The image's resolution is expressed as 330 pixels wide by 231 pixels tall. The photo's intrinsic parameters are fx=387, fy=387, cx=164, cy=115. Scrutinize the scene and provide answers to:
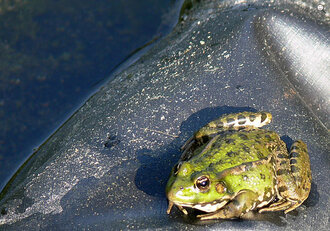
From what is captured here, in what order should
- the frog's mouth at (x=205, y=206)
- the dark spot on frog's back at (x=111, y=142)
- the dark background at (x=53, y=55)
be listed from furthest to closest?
the dark background at (x=53, y=55), the dark spot on frog's back at (x=111, y=142), the frog's mouth at (x=205, y=206)

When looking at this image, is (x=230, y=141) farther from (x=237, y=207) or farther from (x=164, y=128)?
(x=164, y=128)

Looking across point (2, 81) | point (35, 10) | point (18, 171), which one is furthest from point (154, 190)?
point (35, 10)

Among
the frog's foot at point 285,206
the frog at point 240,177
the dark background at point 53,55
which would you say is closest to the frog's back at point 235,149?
the frog at point 240,177

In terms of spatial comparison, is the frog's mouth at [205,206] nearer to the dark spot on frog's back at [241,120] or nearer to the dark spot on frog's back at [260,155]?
the dark spot on frog's back at [260,155]

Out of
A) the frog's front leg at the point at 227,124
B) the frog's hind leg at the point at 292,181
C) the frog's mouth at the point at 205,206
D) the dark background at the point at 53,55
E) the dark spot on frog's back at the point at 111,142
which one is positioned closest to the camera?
the frog's mouth at the point at 205,206

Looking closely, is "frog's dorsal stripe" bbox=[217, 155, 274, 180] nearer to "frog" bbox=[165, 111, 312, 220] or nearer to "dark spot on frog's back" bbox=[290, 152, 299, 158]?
"frog" bbox=[165, 111, 312, 220]

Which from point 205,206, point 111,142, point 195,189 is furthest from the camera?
point 111,142

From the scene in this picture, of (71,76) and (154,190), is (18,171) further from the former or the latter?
(154,190)

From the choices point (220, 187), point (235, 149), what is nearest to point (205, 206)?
point (220, 187)
